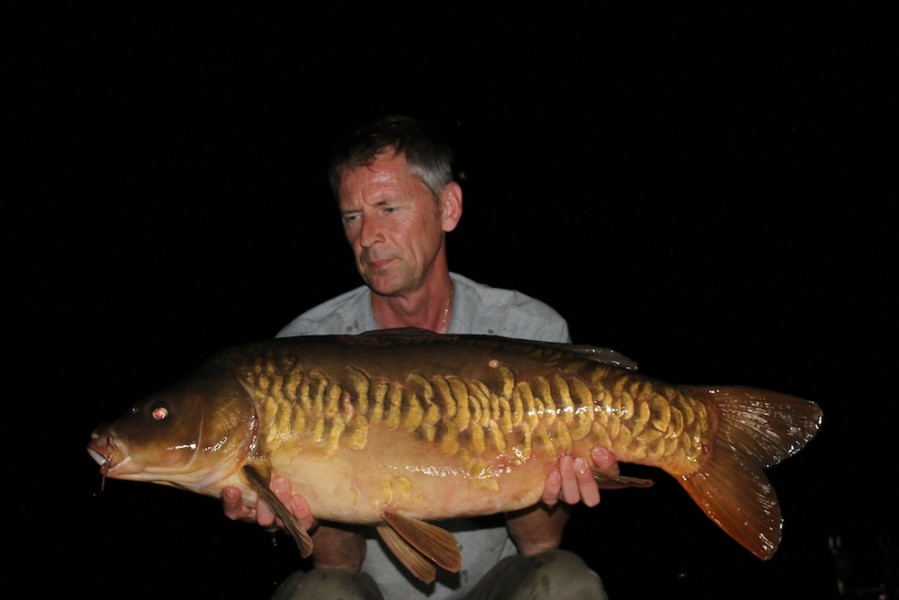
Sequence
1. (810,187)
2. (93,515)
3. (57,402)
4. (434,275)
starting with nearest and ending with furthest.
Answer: (434,275)
(93,515)
(57,402)
(810,187)

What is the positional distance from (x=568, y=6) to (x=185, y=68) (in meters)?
3.45

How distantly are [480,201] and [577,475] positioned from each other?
280 inches

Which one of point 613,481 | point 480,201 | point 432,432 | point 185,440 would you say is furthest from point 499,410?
point 480,201

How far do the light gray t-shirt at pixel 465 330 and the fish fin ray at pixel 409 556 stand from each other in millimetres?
345

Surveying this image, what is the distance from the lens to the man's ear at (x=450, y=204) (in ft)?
6.75

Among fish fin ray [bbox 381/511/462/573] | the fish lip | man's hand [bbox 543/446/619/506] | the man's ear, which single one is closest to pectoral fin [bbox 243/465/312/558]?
fish fin ray [bbox 381/511/462/573]

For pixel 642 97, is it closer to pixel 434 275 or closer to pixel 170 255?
pixel 170 255

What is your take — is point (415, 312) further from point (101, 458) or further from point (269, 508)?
point (101, 458)

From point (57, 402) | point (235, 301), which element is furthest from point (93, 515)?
point (235, 301)

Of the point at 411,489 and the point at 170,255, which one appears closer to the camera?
the point at 411,489

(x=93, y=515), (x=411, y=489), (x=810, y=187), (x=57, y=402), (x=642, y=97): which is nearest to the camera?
(x=411, y=489)

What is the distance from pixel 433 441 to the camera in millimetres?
1496

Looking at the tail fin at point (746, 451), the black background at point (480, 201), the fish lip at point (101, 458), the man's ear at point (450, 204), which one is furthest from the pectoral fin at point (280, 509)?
the black background at point (480, 201)

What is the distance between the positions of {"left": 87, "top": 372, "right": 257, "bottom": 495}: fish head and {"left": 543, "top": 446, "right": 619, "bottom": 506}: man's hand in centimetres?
59
